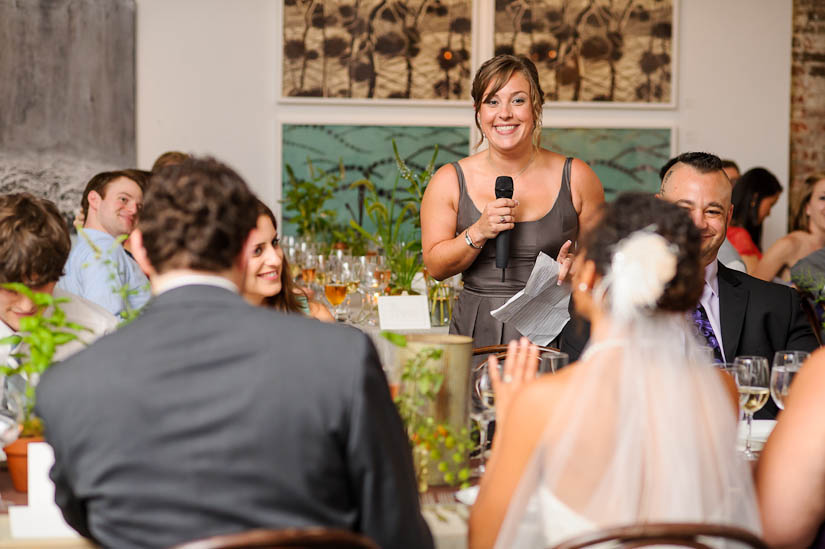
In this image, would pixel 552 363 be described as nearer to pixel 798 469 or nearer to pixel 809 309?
pixel 798 469

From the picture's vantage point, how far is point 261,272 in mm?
2826

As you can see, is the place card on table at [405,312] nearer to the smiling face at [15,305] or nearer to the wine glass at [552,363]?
the smiling face at [15,305]

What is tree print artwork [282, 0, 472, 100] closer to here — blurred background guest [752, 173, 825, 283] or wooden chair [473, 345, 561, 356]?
blurred background guest [752, 173, 825, 283]

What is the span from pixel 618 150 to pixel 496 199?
3.66 metres

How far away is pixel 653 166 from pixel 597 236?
17.8 feet

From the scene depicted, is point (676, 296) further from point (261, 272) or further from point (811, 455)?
point (261, 272)

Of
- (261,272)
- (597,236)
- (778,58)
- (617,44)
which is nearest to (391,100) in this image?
(617,44)

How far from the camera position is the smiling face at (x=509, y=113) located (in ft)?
10.8

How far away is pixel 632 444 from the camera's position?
142 centimetres

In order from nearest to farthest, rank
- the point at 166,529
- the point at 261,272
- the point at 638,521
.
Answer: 1. the point at 166,529
2. the point at 638,521
3. the point at 261,272

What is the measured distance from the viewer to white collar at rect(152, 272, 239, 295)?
54.6 inches

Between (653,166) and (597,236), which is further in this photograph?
(653,166)

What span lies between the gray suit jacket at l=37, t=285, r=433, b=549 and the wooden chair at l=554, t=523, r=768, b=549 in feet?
1.01

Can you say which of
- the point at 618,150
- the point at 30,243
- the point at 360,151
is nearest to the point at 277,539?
the point at 30,243
